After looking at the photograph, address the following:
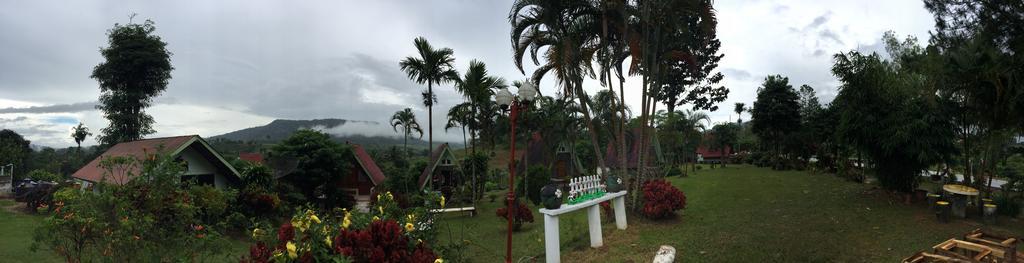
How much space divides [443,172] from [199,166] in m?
16.5

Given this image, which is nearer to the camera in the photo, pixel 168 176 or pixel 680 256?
pixel 168 176

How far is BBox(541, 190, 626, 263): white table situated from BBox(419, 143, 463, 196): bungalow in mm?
17638

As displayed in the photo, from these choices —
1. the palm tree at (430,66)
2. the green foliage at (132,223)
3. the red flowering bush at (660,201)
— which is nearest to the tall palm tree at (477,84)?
the palm tree at (430,66)

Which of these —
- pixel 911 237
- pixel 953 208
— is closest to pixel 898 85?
pixel 953 208

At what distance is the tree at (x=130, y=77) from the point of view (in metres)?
25.5

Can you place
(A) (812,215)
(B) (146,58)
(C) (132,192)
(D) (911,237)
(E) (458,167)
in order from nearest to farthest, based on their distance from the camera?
(C) (132,192) → (D) (911,237) → (A) (812,215) → (B) (146,58) → (E) (458,167)

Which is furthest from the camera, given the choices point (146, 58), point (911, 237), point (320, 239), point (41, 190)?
point (146, 58)

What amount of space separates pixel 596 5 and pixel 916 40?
21.3 m

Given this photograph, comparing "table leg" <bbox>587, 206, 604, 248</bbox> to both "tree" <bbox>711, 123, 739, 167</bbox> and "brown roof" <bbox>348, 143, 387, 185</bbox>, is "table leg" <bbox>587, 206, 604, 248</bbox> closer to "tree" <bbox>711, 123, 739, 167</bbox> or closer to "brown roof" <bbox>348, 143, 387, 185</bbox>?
"brown roof" <bbox>348, 143, 387, 185</bbox>

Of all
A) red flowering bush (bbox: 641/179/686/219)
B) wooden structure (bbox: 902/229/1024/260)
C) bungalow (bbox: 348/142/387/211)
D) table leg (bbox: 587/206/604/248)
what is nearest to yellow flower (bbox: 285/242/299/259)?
table leg (bbox: 587/206/604/248)

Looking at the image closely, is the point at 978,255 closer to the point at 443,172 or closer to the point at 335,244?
the point at 335,244

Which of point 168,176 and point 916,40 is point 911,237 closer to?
point 168,176

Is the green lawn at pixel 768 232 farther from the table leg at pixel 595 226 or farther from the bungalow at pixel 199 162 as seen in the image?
the bungalow at pixel 199 162

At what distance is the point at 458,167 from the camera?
30.5 metres
